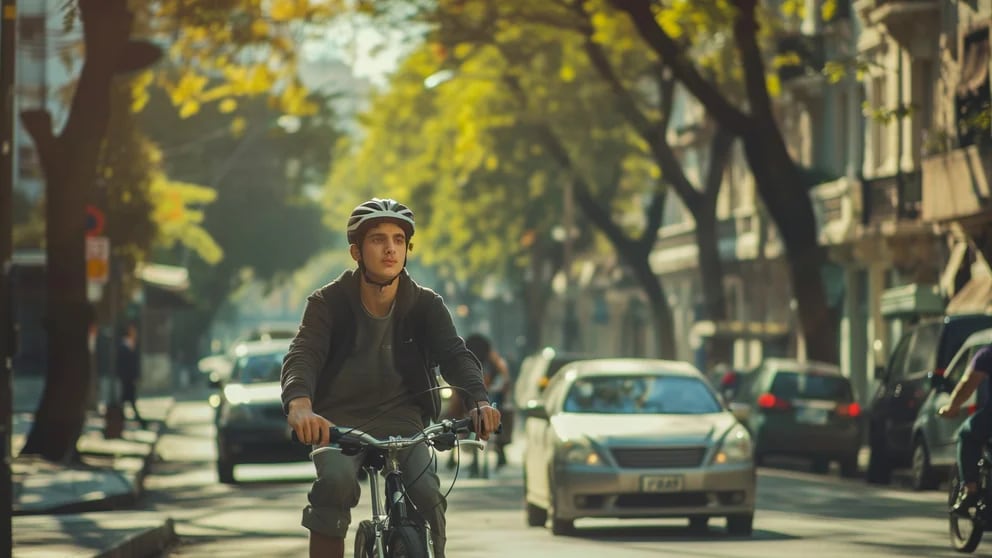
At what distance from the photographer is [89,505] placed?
21.0 m

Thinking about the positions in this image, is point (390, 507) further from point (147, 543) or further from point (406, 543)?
point (147, 543)

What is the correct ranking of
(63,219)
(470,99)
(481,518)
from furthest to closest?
(470,99) < (63,219) < (481,518)

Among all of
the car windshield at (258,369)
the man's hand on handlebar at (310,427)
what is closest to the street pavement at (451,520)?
the car windshield at (258,369)

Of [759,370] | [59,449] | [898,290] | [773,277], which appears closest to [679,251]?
[773,277]

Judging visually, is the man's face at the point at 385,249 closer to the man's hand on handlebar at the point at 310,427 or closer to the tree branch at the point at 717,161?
the man's hand on handlebar at the point at 310,427

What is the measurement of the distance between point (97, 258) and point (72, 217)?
4.61m

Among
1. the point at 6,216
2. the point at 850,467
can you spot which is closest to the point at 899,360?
the point at 850,467

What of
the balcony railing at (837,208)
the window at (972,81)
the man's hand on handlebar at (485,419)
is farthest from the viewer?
the balcony railing at (837,208)

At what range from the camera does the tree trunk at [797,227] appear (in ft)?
103

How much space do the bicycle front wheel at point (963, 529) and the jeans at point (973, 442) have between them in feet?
0.69

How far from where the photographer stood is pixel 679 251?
64.8m

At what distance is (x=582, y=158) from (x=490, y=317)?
68.5 meters

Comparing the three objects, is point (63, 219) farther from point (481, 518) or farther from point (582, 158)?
point (582, 158)

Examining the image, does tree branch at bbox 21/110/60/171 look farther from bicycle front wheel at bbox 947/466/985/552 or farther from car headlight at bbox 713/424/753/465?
bicycle front wheel at bbox 947/466/985/552
